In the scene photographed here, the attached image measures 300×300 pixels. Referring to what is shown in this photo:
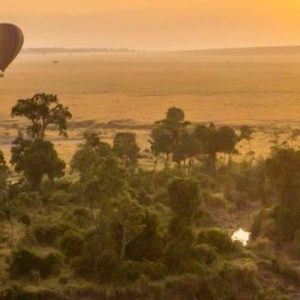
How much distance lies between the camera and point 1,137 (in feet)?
250

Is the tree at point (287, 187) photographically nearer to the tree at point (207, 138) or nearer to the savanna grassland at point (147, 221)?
the savanna grassland at point (147, 221)

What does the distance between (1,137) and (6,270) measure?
1984 inches

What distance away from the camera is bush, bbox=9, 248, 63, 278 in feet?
88.6

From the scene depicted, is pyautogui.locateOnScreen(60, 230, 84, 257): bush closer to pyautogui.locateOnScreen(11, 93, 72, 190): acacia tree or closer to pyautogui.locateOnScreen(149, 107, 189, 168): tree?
pyautogui.locateOnScreen(11, 93, 72, 190): acacia tree

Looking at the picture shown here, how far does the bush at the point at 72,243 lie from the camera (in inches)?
1144

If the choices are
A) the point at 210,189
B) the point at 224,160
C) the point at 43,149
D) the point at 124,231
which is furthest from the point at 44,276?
the point at 224,160

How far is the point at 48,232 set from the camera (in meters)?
31.4

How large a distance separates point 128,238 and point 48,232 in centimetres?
548

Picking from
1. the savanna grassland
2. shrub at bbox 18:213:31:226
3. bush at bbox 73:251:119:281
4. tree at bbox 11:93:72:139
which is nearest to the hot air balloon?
the savanna grassland

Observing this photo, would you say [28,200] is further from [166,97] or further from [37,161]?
[166,97]

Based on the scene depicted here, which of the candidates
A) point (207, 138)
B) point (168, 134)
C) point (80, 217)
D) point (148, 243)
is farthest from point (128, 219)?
point (207, 138)

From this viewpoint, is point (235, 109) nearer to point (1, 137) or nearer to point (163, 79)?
point (1, 137)

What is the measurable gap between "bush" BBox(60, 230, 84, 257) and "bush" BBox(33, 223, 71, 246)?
1.56 metres

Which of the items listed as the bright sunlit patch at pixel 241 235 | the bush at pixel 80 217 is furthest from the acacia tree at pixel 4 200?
the bright sunlit patch at pixel 241 235
